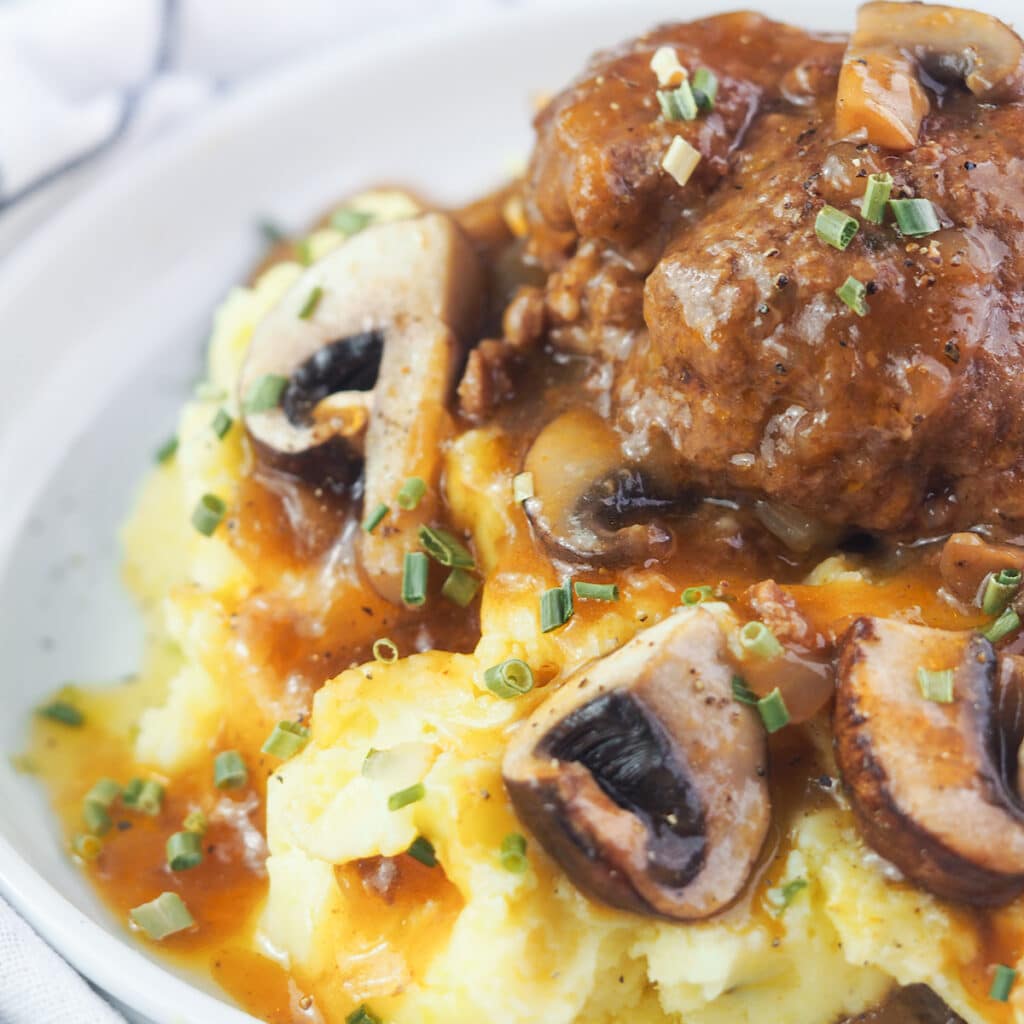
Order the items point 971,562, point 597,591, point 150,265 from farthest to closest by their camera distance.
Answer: point 150,265 → point 597,591 → point 971,562

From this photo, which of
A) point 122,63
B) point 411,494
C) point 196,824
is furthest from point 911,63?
point 122,63

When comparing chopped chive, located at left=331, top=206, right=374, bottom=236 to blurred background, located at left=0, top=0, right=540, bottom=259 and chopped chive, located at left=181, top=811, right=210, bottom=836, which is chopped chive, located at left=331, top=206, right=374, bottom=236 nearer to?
blurred background, located at left=0, top=0, right=540, bottom=259

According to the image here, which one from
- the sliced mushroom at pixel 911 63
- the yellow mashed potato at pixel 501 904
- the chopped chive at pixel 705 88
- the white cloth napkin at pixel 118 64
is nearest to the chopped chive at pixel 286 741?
the yellow mashed potato at pixel 501 904

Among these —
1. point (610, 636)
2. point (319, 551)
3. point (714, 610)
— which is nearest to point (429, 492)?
point (319, 551)

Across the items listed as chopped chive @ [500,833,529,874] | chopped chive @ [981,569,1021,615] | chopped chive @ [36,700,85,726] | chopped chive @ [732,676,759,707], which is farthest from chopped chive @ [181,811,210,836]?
chopped chive @ [981,569,1021,615]

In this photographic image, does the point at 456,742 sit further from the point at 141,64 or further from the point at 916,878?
the point at 141,64

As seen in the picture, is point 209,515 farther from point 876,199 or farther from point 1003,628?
point 1003,628
